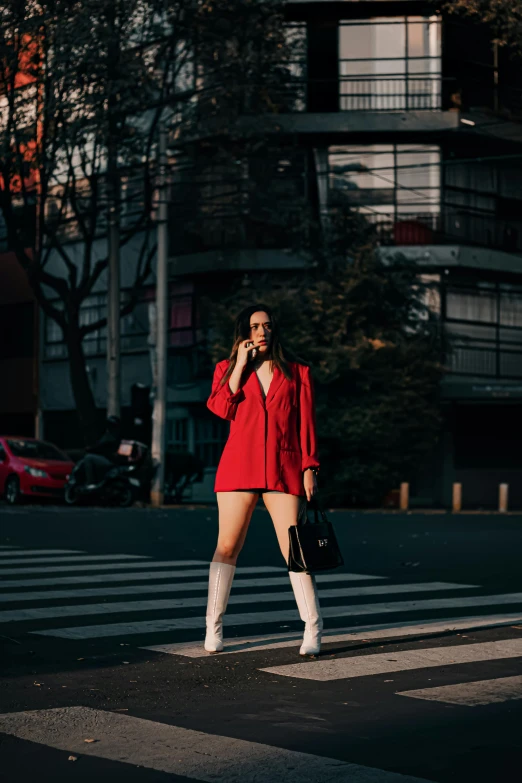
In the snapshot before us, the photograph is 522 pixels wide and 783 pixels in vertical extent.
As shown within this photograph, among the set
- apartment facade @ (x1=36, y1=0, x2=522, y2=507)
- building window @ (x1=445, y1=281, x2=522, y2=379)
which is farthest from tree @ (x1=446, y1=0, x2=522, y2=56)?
building window @ (x1=445, y1=281, x2=522, y2=379)

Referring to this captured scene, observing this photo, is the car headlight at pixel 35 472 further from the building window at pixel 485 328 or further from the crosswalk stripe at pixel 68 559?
the crosswalk stripe at pixel 68 559

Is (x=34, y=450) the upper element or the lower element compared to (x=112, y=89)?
lower

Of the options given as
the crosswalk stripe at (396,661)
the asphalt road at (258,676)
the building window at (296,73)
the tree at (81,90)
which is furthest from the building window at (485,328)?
the crosswalk stripe at (396,661)

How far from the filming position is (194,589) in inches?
462

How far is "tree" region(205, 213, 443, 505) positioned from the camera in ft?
103

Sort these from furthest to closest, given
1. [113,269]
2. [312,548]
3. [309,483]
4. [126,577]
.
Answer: [113,269], [126,577], [309,483], [312,548]

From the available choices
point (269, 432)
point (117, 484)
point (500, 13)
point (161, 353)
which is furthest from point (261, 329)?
point (161, 353)

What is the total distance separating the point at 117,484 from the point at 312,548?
21676 millimetres

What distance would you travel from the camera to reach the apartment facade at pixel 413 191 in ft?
122

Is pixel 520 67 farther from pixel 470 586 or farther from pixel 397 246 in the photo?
pixel 470 586

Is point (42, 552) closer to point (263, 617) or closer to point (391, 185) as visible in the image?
point (263, 617)

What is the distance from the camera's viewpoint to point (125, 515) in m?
25.0

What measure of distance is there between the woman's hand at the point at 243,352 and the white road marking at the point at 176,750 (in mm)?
2411

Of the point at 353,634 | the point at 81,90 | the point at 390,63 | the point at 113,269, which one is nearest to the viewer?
the point at 353,634
